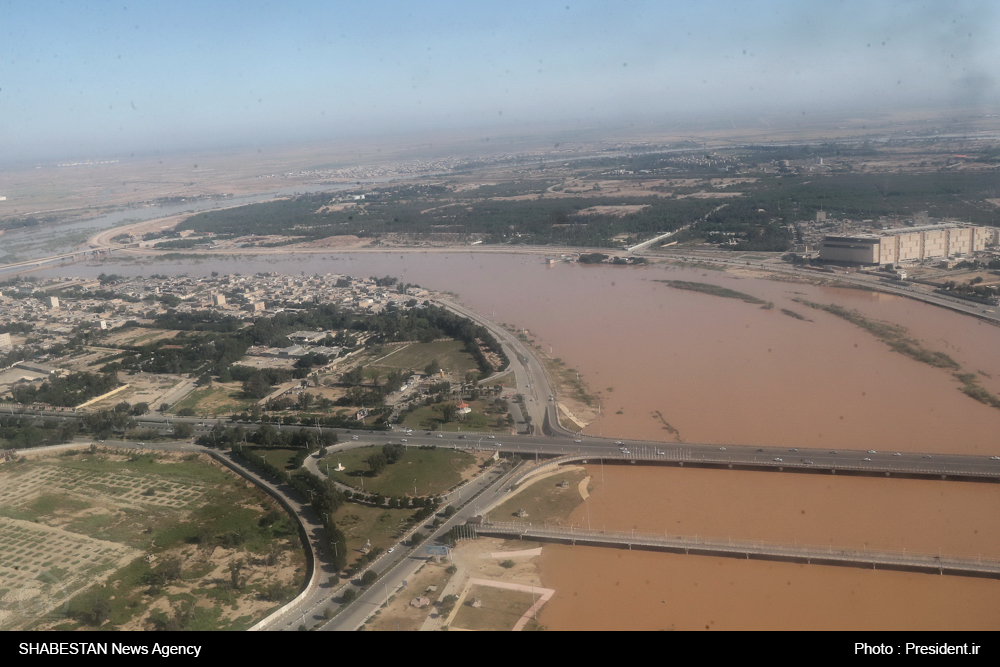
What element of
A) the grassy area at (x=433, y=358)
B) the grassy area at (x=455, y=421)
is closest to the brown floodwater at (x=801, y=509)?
the grassy area at (x=455, y=421)

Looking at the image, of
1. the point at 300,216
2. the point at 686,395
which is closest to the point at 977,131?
the point at 300,216

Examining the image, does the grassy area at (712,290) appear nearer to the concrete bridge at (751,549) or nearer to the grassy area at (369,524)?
the concrete bridge at (751,549)

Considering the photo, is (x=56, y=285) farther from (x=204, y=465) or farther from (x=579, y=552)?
(x=579, y=552)

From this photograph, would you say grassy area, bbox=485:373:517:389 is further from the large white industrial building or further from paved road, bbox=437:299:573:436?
the large white industrial building

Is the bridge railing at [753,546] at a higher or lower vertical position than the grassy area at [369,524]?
higher

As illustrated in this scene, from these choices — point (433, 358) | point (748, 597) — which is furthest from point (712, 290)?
point (748, 597)

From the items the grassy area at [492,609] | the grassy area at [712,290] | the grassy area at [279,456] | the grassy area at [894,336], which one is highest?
the grassy area at [712,290]

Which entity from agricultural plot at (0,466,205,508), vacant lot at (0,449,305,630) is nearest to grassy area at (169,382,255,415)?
vacant lot at (0,449,305,630)
